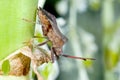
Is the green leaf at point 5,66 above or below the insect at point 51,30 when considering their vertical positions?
below

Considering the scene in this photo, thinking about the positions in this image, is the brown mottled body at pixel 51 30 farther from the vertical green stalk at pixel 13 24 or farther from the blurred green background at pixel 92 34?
the blurred green background at pixel 92 34

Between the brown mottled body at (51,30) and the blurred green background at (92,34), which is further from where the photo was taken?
the blurred green background at (92,34)

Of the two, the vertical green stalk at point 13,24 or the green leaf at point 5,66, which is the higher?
the vertical green stalk at point 13,24

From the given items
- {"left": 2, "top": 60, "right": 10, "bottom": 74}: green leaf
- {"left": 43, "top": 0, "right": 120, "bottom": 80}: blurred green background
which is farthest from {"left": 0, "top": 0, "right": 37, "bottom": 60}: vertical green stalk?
{"left": 43, "top": 0, "right": 120, "bottom": 80}: blurred green background

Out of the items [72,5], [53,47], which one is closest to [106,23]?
[72,5]

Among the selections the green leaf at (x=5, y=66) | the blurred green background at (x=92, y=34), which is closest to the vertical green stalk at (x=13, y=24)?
the green leaf at (x=5, y=66)

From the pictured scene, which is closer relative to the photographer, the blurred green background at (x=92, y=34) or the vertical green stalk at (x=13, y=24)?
the vertical green stalk at (x=13, y=24)

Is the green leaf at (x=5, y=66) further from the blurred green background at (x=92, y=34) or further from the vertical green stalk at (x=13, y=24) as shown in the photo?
the blurred green background at (x=92, y=34)

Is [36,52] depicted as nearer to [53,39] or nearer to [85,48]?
[53,39]
